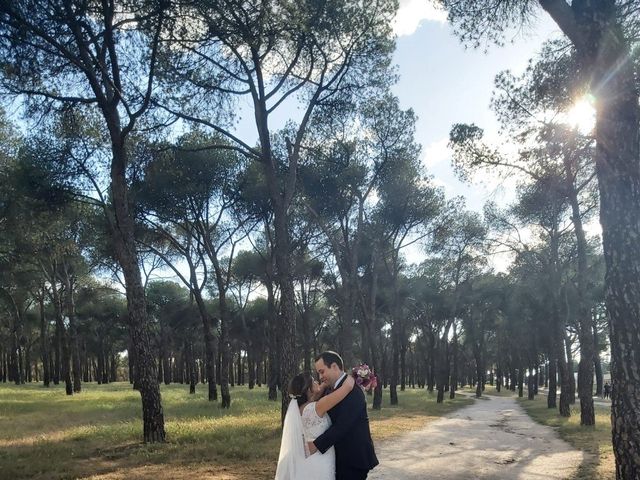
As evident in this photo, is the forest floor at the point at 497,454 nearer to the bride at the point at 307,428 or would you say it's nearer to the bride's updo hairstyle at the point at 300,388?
the bride at the point at 307,428

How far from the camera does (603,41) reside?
6.38 meters

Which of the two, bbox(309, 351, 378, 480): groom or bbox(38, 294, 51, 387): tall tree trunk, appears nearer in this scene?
bbox(309, 351, 378, 480): groom

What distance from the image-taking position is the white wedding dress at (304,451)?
4582mm

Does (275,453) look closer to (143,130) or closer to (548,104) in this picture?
(143,130)

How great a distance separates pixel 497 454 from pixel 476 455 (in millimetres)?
623

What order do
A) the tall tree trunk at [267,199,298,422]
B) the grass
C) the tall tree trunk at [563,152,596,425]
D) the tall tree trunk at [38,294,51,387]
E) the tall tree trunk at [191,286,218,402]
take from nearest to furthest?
the grass < the tall tree trunk at [267,199,298,422] < the tall tree trunk at [563,152,596,425] < the tall tree trunk at [191,286,218,402] < the tall tree trunk at [38,294,51,387]

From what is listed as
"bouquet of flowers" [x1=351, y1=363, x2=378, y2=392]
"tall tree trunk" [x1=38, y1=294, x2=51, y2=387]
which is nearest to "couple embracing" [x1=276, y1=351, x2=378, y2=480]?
"bouquet of flowers" [x1=351, y1=363, x2=378, y2=392]

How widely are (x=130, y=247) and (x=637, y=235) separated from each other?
33.2 ft

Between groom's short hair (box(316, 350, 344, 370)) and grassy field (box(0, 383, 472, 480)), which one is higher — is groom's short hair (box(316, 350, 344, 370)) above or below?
above

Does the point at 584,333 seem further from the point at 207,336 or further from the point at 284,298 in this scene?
the point at 207,336

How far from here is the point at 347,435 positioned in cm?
461

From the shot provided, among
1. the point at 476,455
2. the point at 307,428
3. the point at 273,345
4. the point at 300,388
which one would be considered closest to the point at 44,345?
the point at 273,345

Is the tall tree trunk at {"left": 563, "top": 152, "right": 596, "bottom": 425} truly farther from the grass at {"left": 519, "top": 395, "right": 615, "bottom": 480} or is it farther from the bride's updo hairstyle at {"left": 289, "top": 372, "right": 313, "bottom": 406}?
the bride's updo hairstyle at {"left": 289, "top": 372, "right": 313, "bottom": 406}

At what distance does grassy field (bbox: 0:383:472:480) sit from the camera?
360 inches
